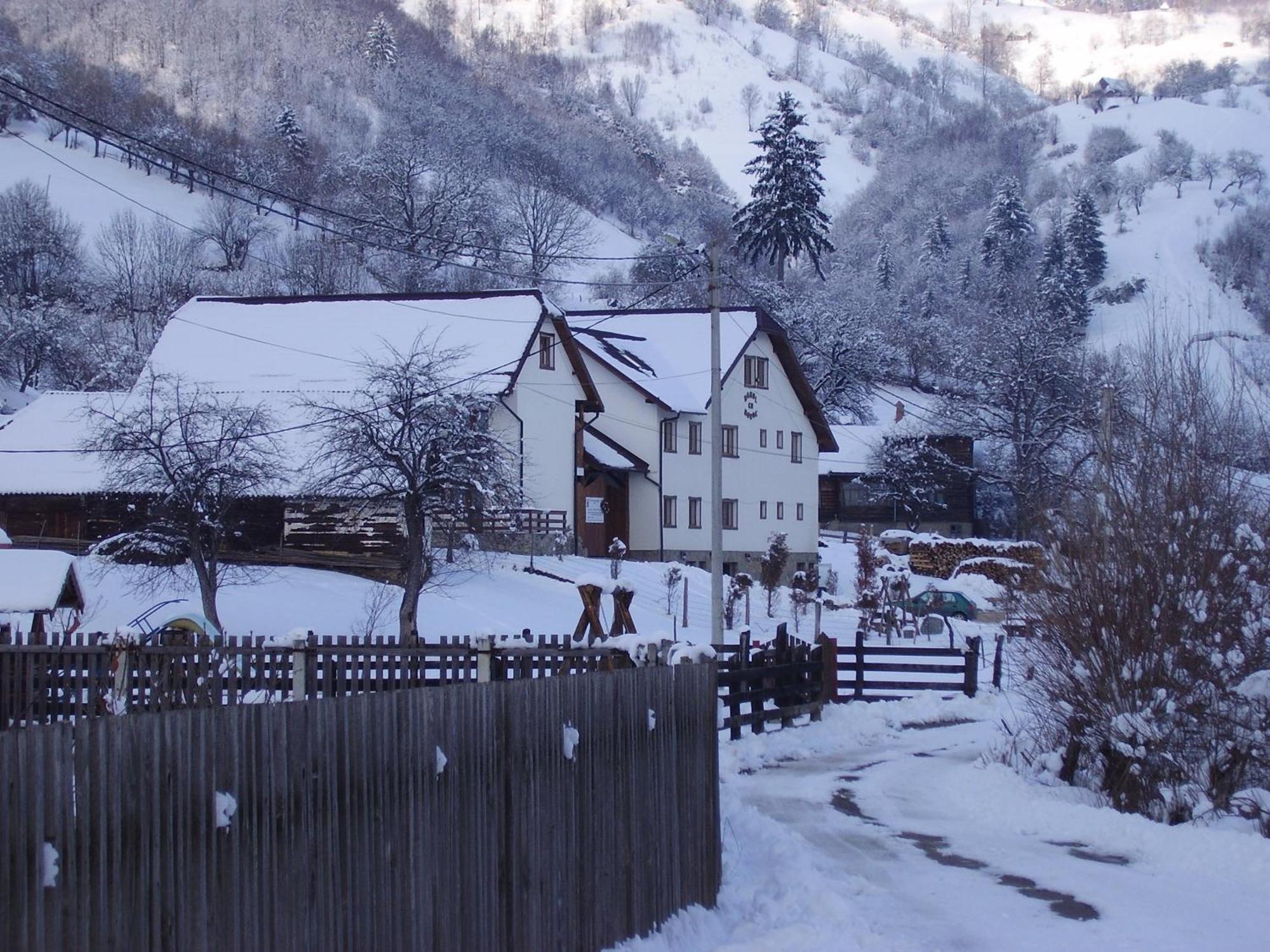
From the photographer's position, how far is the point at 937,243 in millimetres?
135000

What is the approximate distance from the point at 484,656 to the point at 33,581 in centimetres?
1006

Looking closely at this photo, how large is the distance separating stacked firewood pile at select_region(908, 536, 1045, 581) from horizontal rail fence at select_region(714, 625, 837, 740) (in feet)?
103

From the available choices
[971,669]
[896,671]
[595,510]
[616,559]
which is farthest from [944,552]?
[896,671]

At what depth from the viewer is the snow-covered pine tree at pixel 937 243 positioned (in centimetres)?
13288

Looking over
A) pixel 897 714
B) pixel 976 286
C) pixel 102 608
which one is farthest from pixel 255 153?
pixel 897 714

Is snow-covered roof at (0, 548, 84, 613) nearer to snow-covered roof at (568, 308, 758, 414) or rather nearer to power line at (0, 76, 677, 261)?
power line at (0, 76, 677, 261)

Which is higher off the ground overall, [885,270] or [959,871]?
[885,270]

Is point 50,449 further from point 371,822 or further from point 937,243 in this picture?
point 937,243

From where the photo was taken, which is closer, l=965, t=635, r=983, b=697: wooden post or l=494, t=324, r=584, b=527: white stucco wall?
l=965, t=635, r=983, b=697: wooden post

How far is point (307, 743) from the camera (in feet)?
19.8

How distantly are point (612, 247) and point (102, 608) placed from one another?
328 feet

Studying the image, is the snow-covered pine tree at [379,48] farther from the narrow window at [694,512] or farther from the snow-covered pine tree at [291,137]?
the narrow window at [694,512]

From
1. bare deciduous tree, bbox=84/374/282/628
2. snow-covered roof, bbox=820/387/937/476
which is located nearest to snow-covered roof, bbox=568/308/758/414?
snow-covered roof, bbox=820/387/937/476

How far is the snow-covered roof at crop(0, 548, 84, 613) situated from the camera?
1891cm
